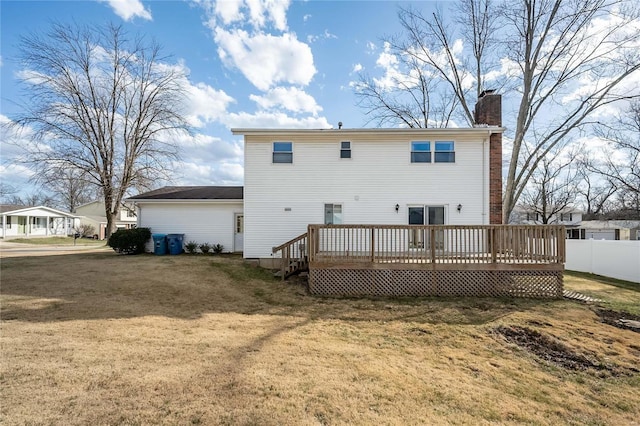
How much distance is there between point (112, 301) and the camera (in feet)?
24.2

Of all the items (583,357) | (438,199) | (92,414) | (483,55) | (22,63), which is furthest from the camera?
(22,63)

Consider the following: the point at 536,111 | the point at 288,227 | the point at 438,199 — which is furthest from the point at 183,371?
the point at 536,111

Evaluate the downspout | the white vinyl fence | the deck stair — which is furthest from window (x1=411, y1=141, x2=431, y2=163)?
the white vinyl fence

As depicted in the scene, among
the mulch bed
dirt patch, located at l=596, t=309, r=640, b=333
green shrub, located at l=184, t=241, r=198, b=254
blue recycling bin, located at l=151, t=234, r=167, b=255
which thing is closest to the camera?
the mulch bed

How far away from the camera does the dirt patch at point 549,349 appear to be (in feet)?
15.7

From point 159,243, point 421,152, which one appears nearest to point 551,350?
point 421,152

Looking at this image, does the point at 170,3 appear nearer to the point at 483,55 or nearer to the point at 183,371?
the point at 183,371

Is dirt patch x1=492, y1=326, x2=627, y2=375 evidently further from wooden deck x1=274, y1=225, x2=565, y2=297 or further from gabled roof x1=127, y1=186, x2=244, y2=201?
gabled roof x1=127, y1=186, x2=244, y2=201

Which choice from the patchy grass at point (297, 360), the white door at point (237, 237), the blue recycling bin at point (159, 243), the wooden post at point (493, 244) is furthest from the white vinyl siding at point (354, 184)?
the blue recycling bin at point (159, 243)

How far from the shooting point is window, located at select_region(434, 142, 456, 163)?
11977 millimetres

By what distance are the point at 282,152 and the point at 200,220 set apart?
237 inches

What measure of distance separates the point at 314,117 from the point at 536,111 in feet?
40.0

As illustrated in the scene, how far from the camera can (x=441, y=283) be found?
9.12 meters

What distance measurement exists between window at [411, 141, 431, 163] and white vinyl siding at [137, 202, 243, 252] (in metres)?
8.37
